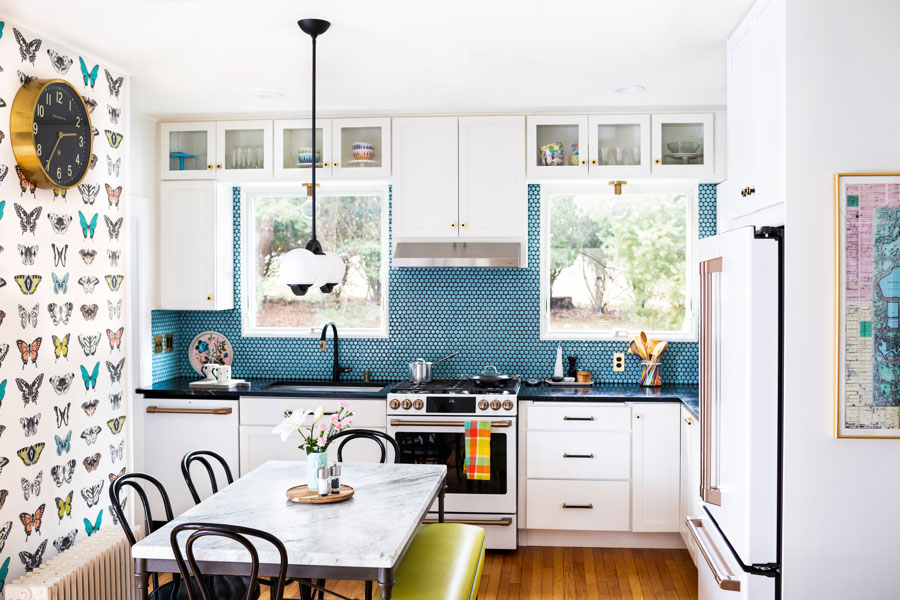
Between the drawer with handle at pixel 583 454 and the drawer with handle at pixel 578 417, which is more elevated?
the drawer with handle at pixel 578 417

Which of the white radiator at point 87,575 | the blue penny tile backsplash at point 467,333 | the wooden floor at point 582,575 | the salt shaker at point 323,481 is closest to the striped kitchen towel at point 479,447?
the wooden floor at point 582,575

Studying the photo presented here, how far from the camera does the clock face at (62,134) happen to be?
3.00 metres

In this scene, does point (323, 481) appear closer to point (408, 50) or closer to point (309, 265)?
point (309, 265)

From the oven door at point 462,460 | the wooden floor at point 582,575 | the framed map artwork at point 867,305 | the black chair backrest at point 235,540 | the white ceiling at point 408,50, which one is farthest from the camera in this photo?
the oven door at point 462,460

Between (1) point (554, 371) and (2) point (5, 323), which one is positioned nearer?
(2) point (5, 323)

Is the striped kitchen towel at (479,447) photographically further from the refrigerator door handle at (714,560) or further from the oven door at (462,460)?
the refrigerator door handle at (714,560)

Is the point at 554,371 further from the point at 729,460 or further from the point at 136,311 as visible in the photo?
the point at 136,311

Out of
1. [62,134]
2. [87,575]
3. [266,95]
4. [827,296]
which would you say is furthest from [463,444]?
[62,134]

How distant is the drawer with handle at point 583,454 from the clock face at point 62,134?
8.93 ft

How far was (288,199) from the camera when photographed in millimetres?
5078

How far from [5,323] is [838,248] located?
2990 millimetres

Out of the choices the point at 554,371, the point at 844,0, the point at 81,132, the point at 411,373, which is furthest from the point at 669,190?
the point at 81,132

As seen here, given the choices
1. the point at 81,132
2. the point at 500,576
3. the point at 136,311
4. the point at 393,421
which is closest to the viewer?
the point at 81,132

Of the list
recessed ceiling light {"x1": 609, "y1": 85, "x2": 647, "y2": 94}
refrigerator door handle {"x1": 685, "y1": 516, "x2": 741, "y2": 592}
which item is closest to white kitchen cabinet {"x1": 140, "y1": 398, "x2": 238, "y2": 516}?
refrigerator door handle {"x1": 685, "y1": 516, "x2": 741, "y2": 592}
